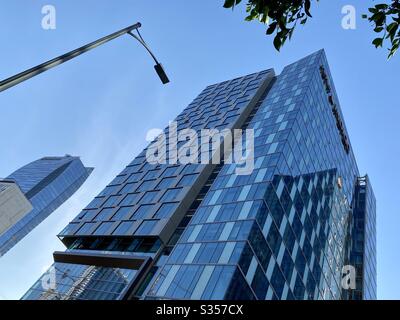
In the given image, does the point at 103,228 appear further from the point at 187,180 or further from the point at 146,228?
the point at 187,180

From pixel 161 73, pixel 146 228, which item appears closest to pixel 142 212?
pixel 146 228

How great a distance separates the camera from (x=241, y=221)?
31328 mm

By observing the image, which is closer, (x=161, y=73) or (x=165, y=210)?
(x=161, y=73)

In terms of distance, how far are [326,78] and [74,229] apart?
51.3 metres

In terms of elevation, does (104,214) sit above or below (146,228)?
above

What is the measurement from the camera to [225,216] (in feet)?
110

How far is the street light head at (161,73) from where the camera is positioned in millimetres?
11805

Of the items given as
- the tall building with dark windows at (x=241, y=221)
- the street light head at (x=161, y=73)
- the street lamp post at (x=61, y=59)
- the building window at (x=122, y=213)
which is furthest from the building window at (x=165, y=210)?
the street lamp post at (x=61, y=59)

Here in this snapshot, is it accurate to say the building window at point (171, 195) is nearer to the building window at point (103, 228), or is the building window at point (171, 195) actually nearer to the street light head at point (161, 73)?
the building window at point (103, 228)

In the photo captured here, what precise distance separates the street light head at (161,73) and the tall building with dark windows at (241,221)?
18196 mm

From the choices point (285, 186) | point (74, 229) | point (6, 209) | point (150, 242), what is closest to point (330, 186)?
point (285, 186)

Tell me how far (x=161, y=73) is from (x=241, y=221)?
22.0 metres
